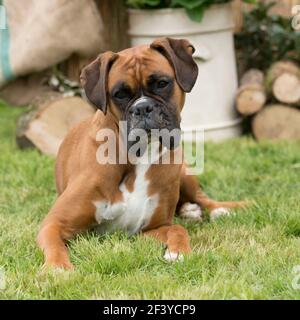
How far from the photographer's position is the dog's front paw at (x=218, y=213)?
435cm

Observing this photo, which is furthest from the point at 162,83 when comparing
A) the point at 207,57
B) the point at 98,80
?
the point at 207,57

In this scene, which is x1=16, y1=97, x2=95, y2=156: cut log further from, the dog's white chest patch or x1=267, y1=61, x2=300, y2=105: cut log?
the dog's white chest patch

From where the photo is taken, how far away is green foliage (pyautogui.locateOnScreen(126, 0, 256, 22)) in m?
6.39

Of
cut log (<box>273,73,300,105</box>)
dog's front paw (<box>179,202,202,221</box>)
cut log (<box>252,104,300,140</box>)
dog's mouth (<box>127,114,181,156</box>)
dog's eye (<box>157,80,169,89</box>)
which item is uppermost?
dog's eye (<box>157,80,169,89</box>)

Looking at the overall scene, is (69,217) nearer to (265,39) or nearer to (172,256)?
(172,256)

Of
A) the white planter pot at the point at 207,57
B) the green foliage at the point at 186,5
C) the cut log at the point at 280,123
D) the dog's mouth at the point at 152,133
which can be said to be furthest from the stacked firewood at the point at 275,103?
the dog's mouth at the point at 152,133

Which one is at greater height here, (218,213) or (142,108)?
(142,108)

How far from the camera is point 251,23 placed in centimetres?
728

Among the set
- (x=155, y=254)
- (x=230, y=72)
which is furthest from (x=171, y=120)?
(x=230, y=72)

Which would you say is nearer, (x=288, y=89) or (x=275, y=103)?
(x=288, y=89)

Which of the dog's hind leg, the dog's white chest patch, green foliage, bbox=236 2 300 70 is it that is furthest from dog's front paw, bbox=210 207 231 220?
green foliage, bbox=236 2 300 70

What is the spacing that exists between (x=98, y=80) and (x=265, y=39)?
152 inches

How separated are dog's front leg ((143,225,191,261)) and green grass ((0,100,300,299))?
0.06 m

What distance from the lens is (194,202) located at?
15.3 feet
